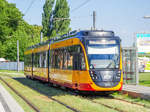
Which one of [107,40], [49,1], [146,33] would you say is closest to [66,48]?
[107,40]

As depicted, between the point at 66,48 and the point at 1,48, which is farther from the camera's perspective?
the point at 1,48

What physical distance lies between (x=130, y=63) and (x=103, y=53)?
5616mm

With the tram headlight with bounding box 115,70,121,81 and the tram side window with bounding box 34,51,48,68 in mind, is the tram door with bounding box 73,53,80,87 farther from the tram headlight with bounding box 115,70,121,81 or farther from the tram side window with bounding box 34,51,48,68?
the tram side window with bounding box 34,51,48,68

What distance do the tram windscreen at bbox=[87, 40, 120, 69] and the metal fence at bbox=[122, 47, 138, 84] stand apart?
16.5ft

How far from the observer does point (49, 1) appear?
214ft

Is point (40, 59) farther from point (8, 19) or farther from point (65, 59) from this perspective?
point (8, 19)

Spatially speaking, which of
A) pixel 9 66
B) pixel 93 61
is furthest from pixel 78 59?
pixel 9 66

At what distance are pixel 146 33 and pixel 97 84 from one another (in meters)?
10.1

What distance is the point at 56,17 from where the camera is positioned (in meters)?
63.1

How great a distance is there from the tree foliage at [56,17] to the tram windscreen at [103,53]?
45.2 metres

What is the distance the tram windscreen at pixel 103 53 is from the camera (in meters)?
14.8

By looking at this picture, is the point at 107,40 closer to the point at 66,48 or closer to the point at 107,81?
the point at 107,81

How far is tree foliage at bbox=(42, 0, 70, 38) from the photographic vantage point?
2410 inches

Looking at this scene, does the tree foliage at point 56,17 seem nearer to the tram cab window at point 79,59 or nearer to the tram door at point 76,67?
the tram door at point 76,67
